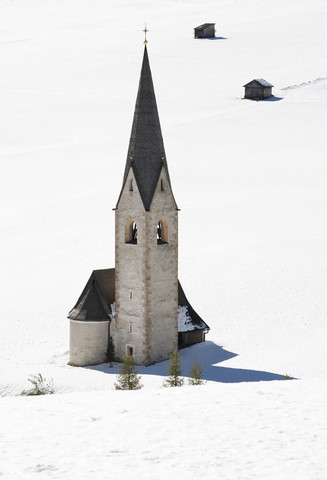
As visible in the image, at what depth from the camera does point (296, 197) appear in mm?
69500

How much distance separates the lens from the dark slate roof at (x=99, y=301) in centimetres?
4075

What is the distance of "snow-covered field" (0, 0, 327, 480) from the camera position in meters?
16.5

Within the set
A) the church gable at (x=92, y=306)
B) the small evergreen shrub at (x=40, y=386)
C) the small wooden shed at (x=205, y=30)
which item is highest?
the small wooden shed at (x=205, y=30)

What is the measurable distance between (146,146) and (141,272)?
224 inches

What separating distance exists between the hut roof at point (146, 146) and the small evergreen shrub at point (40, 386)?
9.15 m

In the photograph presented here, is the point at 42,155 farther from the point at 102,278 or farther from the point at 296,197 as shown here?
the point at 102,278

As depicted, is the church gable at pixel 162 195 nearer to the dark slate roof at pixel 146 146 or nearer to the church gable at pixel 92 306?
the dark slate roof at pixel 146 146

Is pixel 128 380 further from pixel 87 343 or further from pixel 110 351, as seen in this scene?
pixel 110 351

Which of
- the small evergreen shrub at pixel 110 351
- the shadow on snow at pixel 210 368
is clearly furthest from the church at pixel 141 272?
the shadow on snow at pixel 210 368

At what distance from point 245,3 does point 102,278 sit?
122 m

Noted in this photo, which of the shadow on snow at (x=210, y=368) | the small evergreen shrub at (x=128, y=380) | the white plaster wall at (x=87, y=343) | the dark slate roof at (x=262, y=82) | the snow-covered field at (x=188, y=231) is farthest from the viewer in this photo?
the dark slate roof at (x=262, y=82)

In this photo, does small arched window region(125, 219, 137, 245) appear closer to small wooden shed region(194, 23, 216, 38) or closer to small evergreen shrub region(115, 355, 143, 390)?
small evergreen shrub region(115, 355, 143, 390)

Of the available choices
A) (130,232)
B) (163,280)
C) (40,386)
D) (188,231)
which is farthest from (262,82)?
(40,386)

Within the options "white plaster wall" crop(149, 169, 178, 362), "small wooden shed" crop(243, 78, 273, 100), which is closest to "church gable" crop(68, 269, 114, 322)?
"white plaster wall" crop(149, 169, 178, 362)
